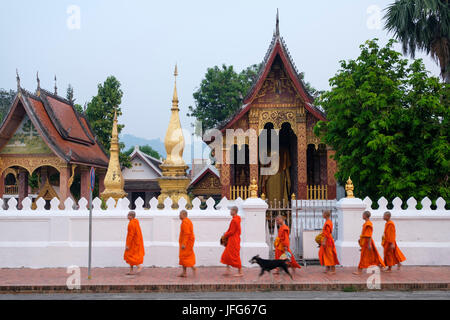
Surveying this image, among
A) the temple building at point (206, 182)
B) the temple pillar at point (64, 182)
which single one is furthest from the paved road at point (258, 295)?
the temple building at point (206, 182)

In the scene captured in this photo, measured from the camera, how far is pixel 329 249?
332 inches

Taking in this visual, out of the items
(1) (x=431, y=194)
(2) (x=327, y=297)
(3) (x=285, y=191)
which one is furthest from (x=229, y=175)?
(2) (x=327, y=297)

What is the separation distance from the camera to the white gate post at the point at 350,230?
9422 mm

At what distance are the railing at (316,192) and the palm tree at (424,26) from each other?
6.50 metres

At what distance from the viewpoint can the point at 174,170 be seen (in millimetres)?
12656

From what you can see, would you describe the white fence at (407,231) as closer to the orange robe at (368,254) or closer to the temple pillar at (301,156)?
the orange robe at (368,254)

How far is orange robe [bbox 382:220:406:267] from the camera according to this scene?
862 cm

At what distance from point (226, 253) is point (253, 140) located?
738 cm

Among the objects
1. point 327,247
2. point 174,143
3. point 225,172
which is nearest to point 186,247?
point 327,247

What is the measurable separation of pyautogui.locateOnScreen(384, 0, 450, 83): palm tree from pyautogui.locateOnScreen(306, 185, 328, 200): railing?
650 cm

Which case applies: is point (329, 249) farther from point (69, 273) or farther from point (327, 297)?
point (69, 273)

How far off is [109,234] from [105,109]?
16.8m

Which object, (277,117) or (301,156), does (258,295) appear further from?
(277,117)

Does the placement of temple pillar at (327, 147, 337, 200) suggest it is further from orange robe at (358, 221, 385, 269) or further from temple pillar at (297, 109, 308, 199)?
orange robe at (358, 221, 385, 269)
